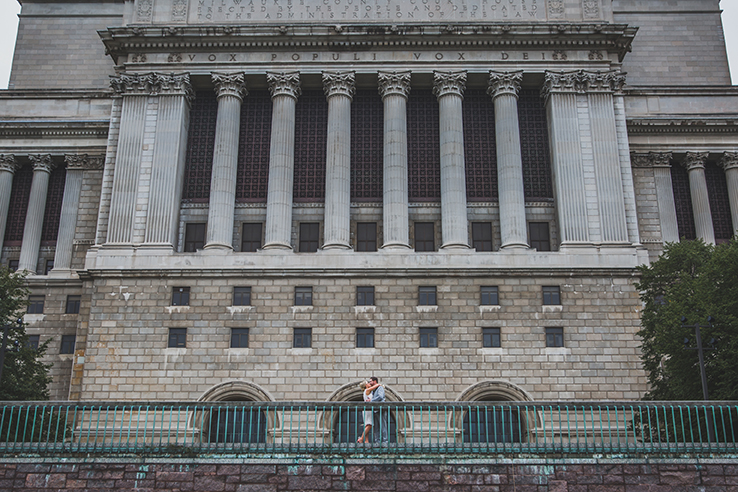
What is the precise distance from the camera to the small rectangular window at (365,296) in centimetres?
3925

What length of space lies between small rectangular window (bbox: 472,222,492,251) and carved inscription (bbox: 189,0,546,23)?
42.2ft

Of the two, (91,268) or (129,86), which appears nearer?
(91,268)

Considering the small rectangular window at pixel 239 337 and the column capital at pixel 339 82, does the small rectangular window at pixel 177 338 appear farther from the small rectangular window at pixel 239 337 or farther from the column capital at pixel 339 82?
the column capital at pixel 339 82

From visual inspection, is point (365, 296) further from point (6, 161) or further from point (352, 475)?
point (6, 161)

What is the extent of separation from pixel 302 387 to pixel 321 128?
16.3 meters

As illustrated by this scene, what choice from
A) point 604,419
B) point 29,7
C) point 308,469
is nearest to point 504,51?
point 604,419

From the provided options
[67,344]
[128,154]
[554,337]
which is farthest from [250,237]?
[554,337]

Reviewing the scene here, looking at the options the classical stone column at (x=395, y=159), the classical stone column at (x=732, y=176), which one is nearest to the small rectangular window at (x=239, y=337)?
the classical stone column at (x=395, y=159)

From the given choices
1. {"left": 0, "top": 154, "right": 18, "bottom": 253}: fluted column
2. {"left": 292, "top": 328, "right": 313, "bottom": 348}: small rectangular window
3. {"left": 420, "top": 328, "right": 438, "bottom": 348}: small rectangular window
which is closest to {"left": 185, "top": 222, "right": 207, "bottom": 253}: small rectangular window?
{"left": 292, "top": 328, "right": 313, "bottom": 348}: small rectangular window

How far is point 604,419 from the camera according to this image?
116 feet

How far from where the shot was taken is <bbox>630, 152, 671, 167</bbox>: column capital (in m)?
47.4

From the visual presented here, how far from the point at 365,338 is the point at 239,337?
21.8ft

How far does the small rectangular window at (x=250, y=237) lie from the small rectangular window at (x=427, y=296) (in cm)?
1008

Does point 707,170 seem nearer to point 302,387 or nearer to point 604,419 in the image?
point 604,419
